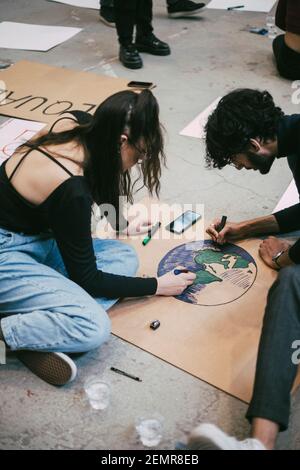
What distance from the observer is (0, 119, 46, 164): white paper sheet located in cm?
243

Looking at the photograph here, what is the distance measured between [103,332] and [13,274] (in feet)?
0.97

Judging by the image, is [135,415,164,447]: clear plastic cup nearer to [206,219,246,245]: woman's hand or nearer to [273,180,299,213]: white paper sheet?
[206,219,246,245]: woman's hand

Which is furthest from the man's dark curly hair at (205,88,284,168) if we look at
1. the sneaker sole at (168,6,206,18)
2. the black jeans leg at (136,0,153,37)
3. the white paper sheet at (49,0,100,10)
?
the white paper sheet at (49,0,100,10)

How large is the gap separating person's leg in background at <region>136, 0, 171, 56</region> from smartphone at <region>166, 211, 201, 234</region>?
1719 mm

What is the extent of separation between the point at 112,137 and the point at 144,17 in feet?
7.28

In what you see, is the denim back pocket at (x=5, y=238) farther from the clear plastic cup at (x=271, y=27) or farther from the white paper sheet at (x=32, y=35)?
the clear plastic cup at (x=271, y=27)

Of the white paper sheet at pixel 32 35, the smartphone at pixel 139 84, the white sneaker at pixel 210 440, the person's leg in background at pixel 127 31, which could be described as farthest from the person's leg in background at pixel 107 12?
the white sneaker at pixel 210 440

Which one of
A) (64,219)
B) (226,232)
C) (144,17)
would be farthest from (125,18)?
(64,219)

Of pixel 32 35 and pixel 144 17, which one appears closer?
pixel 144 17

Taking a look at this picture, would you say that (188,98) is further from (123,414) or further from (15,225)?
(123,414)

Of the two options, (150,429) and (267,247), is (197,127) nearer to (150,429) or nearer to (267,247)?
(267,247)

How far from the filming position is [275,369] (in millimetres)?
1182

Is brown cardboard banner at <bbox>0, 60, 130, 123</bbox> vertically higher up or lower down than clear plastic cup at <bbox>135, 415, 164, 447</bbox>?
higher up

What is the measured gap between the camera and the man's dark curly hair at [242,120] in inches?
58.6
